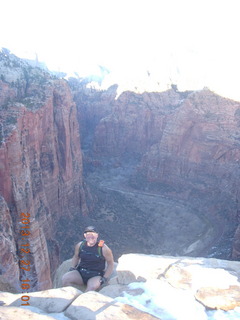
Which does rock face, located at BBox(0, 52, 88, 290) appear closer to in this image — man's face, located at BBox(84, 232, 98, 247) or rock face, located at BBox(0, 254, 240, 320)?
man's face, located at BBox(84, 232, 98, 247)

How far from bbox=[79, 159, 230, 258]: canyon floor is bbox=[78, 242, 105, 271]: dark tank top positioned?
22.7m

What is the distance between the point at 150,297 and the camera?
7.62 meters

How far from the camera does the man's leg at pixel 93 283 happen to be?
896cm

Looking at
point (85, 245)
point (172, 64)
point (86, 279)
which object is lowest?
point (86, 279)

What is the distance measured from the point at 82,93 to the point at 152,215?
61.2m

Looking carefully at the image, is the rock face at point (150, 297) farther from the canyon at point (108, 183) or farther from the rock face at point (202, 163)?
the rock face at point (202, 163)

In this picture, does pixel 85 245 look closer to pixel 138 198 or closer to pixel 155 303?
pixel 155 303

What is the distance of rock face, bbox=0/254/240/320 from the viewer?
21.2 ft

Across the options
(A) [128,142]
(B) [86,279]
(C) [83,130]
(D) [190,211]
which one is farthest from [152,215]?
(C) [83,130]

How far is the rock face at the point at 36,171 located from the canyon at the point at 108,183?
94mm

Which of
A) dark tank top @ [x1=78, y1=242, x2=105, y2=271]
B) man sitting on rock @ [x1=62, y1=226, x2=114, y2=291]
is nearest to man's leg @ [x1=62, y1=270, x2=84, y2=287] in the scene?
man sitting on rock @ [x1=62, y1=226, x2=114, y2=291]

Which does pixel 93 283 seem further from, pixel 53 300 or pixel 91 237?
pixel 53 300

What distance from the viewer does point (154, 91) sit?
228 ft

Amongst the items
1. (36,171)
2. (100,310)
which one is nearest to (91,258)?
(100,310)
